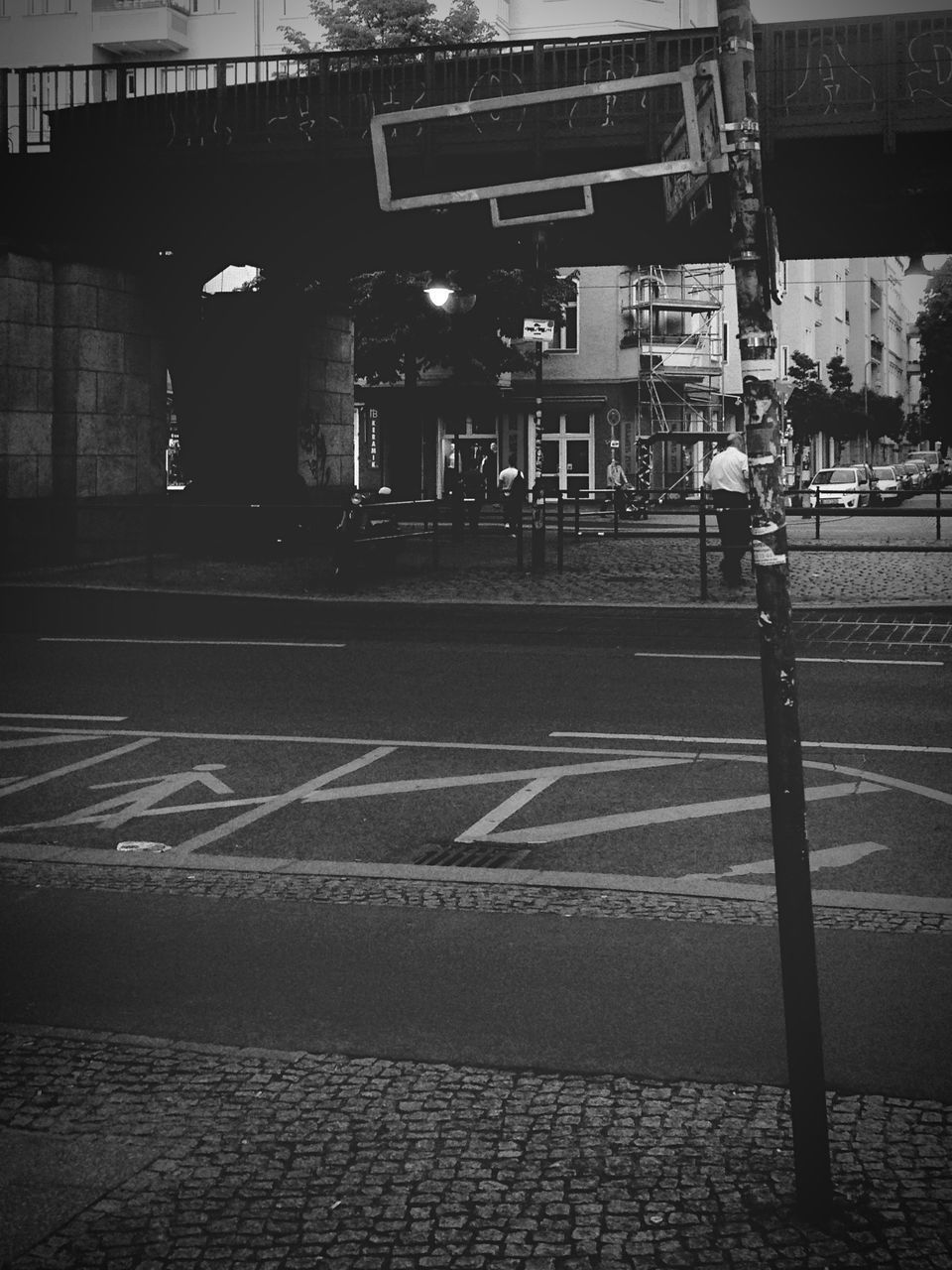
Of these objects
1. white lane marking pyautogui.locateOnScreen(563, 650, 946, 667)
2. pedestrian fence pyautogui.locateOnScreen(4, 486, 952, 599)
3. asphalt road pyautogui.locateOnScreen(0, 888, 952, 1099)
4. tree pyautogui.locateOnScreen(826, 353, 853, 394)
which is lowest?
asphalt road pyautogui.locateOnScreen(0, 888, 952, 1099)

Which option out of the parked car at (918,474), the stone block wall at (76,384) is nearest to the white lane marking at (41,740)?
the stone block wall at (76,384)

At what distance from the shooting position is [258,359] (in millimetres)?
31500

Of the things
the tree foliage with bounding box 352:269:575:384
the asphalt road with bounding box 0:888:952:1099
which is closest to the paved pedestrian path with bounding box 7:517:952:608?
the asphalt road with bounding box 0:888:952:1099

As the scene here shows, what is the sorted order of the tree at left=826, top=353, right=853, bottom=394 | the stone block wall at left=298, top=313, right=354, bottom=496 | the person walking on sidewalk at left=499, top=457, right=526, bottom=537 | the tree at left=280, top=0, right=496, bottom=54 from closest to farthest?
the person walking on sidewalk at left=499, top=457, right=526, bottom=537
the stone block wall at left=298, top=313, right=354, bottom=496
the tree at left=280, top=0, right=496, bottom=54
the tree at left=826, top=353, right=853, bottom=394

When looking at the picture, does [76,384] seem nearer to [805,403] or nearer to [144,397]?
[144,397]

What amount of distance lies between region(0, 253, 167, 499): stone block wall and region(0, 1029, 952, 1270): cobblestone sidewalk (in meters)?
21.1

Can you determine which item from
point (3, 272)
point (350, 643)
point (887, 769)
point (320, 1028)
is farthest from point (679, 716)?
point (3, 272)

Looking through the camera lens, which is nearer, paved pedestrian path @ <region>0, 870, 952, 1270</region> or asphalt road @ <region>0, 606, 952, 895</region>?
paved pedestrian path @ <region>0, 870, 952, 1270</region>

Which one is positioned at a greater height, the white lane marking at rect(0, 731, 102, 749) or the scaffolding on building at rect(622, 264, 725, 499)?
the scaffolding on building at rect(622, 264, 725, 499)

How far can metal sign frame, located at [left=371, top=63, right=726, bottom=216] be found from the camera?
4.30m

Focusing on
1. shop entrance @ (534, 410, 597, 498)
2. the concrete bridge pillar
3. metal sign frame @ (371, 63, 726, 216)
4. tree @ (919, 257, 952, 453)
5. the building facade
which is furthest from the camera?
shop entrance @ (534, 410, 597, 498)

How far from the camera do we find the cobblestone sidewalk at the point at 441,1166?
148 inches

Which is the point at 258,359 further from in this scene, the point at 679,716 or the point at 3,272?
the point at 679,716

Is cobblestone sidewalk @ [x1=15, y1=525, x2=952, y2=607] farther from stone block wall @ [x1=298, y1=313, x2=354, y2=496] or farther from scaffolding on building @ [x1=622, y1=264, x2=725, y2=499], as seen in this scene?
scaffolding on building @ [x1=622, y1=264, x2=725, y2=499]
